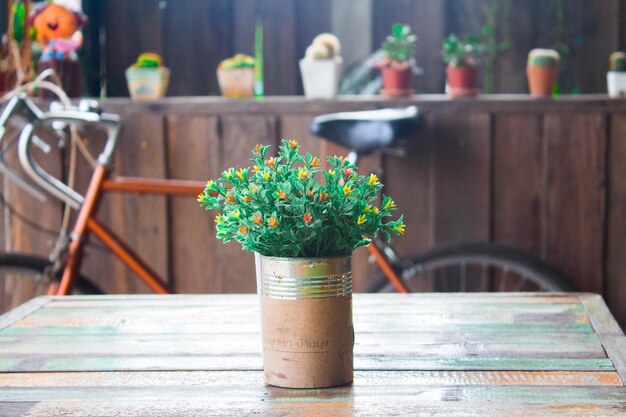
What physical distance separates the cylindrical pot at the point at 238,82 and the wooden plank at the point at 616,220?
3.58ft

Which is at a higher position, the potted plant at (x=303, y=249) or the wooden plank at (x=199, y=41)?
the wooden plank at (x=199, y=41)

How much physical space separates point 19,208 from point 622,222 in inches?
73.3

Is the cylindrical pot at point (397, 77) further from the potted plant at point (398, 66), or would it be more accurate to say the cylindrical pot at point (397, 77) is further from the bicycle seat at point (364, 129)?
the bicycle seat at point (364, 129)

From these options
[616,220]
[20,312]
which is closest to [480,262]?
[616,220]

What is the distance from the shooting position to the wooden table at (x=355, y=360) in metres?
1.14

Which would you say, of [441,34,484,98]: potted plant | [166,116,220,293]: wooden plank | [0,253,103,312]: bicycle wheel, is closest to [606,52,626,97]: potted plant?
[441,34,484,98]: potted plant

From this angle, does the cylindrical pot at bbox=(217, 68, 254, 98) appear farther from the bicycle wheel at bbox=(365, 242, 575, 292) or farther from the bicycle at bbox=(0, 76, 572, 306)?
the bicycle wheel at bbox=(365, 242, 575, 292)

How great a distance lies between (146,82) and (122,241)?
21.8 inches

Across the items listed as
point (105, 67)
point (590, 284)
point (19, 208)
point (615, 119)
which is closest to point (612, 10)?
point (615, 119)

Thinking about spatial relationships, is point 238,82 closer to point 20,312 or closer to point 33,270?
point 33,270

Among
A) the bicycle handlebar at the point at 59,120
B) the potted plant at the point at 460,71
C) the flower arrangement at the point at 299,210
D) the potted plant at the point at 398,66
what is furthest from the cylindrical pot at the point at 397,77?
the flower arrangement at the point at 299,210

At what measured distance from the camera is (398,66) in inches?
114

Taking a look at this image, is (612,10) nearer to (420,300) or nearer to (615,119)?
(615,119)

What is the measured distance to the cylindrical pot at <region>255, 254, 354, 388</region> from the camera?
47.1 inches
